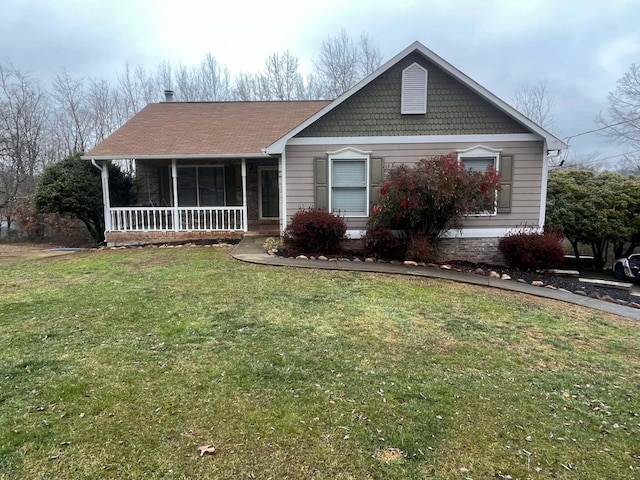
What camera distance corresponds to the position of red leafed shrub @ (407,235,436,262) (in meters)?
9.54

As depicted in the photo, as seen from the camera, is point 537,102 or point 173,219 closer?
point 173,219

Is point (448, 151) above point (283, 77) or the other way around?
the other way around

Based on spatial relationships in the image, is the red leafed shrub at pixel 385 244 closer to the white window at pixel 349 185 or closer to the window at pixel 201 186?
the white window at pixel 349 185

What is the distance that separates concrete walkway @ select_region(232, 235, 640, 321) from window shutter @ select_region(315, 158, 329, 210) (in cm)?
190

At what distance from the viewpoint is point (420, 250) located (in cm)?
954

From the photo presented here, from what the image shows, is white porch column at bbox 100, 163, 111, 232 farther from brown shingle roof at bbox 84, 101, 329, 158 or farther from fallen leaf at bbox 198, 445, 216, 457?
fallen leaf at bbox 198, 445, 216, 457

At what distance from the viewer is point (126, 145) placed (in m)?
13.0

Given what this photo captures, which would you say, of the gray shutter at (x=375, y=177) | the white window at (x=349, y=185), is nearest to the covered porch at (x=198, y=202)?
the white window at (x=349, y=185)

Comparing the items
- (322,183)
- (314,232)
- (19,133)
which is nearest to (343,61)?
(19,133)

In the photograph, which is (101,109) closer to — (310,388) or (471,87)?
(471,87)

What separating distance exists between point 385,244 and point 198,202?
25.2ft

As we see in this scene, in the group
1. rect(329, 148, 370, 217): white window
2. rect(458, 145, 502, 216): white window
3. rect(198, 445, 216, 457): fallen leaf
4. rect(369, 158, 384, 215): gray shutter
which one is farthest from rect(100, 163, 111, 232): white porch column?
rect(198, 445, 216, 457): fallen leaf

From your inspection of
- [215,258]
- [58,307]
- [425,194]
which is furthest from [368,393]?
[215,258]

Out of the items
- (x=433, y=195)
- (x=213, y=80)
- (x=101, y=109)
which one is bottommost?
(x=433, y=195)
